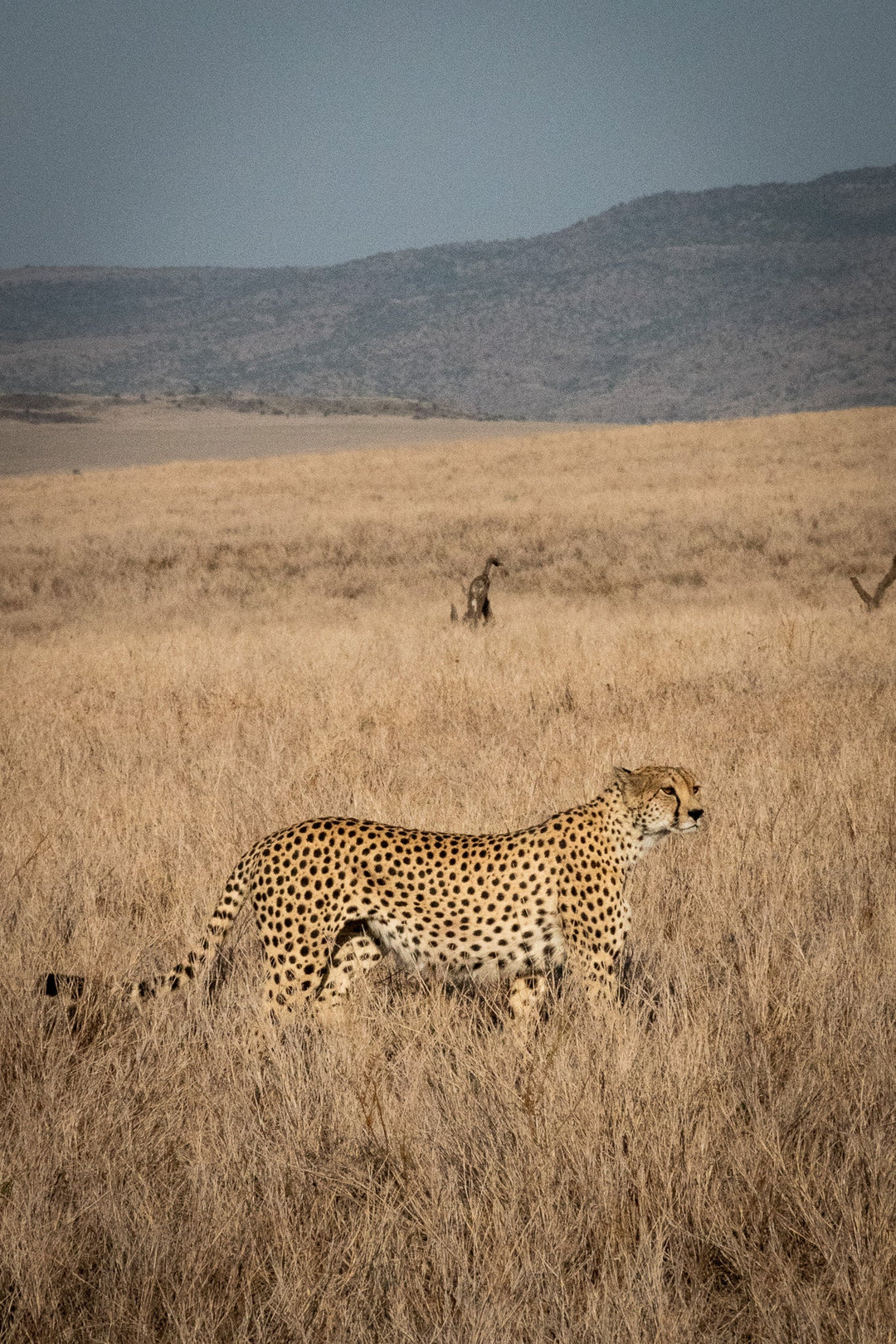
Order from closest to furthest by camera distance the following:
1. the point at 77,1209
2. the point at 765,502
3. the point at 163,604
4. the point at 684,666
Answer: the point at 77,1209 < the point at 684,666 < the point at 163,604 < the point at 765,502

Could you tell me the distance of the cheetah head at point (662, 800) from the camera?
425 centimetres

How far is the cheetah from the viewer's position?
4.01 meters

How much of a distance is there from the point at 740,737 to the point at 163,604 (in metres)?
14.2

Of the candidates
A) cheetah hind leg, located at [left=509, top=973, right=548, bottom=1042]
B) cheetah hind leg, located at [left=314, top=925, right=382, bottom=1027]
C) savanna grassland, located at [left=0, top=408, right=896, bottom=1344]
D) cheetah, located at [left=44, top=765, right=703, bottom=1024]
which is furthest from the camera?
cheetah hind leg, located at [left=314, top=925, right=382, bottom=1027]

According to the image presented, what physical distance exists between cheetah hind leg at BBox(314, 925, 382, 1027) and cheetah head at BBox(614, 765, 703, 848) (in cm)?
103

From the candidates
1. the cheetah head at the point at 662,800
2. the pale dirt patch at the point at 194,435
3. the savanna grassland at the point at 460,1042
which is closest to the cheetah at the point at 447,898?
the cheetah head at the point at 662,800

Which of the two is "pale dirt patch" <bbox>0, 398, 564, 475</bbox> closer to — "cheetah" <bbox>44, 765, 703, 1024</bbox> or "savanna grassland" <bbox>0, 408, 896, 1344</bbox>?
"savanna grassland" <bbox>0, 408, 896, 1344</bbox>

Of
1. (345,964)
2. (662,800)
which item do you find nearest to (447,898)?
(345,964)

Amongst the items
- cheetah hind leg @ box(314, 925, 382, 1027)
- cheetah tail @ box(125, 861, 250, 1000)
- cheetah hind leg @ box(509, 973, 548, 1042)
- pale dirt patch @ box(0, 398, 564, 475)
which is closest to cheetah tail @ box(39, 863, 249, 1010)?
cheetah tail @ box(125, 861, 250, 1000)

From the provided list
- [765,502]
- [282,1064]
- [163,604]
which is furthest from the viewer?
[765,502]

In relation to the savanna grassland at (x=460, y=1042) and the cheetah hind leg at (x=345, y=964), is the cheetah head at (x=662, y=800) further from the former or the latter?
the cheetah hind leg at (x=345, y=964)

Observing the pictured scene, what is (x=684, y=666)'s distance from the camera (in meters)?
12.0

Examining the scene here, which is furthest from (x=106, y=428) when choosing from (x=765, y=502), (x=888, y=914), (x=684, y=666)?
(x=888, y=914)

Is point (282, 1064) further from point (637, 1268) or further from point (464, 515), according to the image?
point (464, 515)
